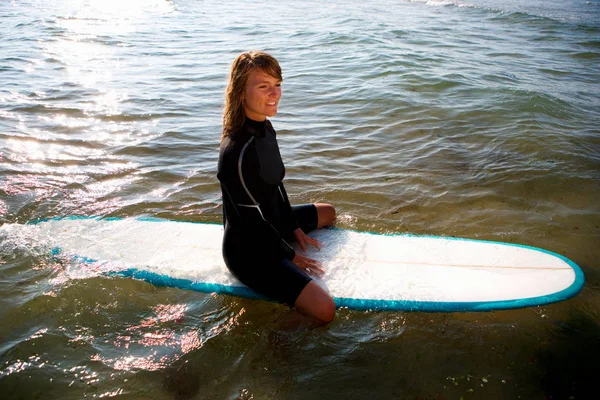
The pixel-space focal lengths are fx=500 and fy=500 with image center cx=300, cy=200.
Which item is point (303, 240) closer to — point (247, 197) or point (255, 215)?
point (255, 215)

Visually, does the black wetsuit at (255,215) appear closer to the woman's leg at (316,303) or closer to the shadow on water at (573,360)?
the woman's leg at (316,303)

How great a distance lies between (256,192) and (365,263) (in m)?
1.01

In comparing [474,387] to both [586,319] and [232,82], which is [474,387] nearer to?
[586,319]

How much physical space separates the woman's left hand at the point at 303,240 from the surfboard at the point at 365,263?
57 mm

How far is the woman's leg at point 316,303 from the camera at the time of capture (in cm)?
302

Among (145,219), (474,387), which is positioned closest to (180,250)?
(145,219)

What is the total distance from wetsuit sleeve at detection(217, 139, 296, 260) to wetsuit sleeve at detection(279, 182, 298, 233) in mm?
386

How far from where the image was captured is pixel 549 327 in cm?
306

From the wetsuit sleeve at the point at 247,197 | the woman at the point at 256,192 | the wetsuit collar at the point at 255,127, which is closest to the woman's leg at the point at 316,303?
the woman at the point at 256,192

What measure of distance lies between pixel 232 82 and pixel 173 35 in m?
12.2

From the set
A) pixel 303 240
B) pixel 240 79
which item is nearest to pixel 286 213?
pixel 303 240

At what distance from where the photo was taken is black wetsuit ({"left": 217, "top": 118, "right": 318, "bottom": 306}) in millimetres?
3041

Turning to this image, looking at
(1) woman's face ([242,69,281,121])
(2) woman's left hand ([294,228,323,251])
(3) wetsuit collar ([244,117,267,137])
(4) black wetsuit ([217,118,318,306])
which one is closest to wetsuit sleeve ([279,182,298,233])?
(2) woman's left hand ([294,228,323,251])

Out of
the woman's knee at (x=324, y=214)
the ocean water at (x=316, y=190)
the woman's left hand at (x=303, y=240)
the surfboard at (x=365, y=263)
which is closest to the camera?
the ocean water at (x=316, y=190)
